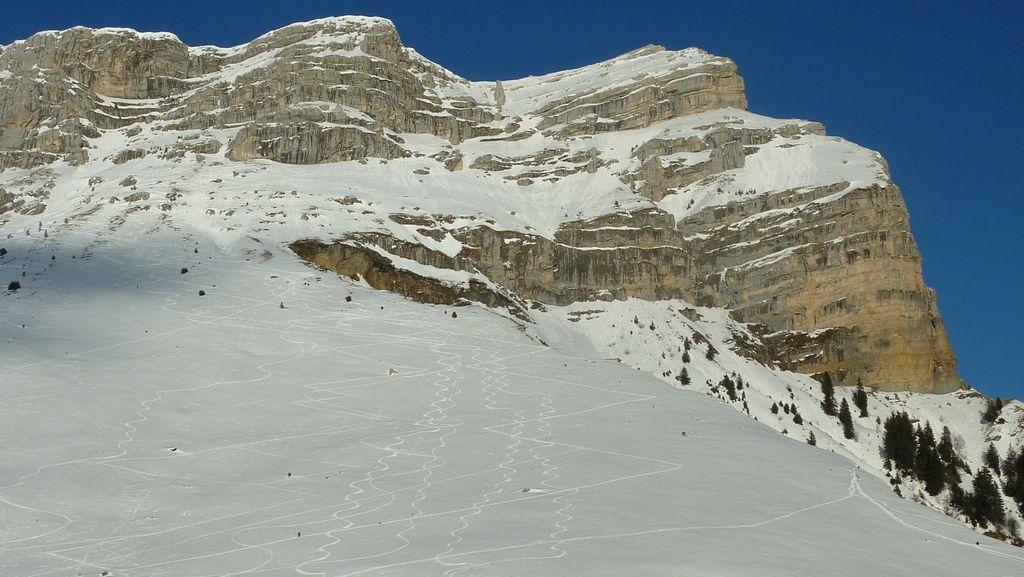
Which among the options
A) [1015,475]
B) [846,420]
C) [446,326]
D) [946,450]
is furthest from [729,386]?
[446,326]

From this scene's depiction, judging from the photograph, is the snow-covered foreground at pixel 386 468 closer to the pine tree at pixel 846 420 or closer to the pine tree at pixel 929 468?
the pine tree at pixel 929 468

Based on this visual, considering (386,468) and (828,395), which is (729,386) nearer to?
(828,395)

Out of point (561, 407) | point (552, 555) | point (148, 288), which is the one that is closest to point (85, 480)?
point (552, 555)

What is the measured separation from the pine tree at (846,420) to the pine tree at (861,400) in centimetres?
359

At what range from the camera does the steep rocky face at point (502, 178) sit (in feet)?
291

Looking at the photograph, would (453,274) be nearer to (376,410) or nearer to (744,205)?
(744,205)

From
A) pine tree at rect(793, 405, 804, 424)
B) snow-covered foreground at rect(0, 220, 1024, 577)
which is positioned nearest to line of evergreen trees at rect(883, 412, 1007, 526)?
pine tree at rect(793, 405, 804, 424)

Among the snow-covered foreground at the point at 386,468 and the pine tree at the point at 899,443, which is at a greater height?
the snow-covered foreground at the point at 386,468

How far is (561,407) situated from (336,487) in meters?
10.7

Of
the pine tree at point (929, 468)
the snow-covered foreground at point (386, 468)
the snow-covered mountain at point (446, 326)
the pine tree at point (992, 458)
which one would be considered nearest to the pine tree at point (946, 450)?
the pine tree at point (929, 468)

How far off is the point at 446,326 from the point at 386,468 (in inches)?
942

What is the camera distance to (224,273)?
5428 centimetres

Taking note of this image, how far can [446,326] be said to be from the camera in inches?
1823

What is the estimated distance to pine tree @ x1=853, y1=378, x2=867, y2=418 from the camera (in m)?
85.6
